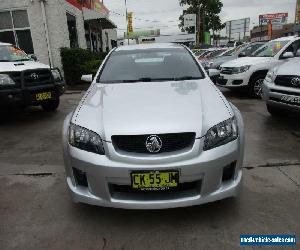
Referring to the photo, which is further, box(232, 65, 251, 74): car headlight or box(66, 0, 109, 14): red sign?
box(66, 0, 109, 14): red sign

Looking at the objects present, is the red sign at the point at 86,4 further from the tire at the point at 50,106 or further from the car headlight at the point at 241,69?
the car headlight at the point at 241,69

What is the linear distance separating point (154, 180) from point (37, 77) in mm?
4842

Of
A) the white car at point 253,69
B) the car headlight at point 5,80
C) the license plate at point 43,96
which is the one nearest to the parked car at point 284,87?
the white car at point 253,69

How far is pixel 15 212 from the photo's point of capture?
3.19m

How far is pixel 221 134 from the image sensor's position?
8.96 ft

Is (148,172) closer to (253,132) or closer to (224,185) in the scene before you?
(224,185)

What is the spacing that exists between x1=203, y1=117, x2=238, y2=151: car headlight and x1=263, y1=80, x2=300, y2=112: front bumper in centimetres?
289

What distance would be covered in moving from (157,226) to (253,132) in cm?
329

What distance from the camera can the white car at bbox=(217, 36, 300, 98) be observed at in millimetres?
8289

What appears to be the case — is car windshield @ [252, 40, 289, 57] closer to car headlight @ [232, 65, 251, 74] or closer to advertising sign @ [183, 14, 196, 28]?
car headlight @ [232, 65, 251, 74]

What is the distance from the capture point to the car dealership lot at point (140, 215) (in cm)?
270

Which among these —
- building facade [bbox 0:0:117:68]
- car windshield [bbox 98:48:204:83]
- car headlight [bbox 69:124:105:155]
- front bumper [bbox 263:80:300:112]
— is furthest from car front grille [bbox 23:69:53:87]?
building facade [bbox 0:0:117:68]

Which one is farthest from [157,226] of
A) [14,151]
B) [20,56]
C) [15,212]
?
[20,56]

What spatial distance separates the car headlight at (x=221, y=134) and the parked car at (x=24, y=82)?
182 inches
